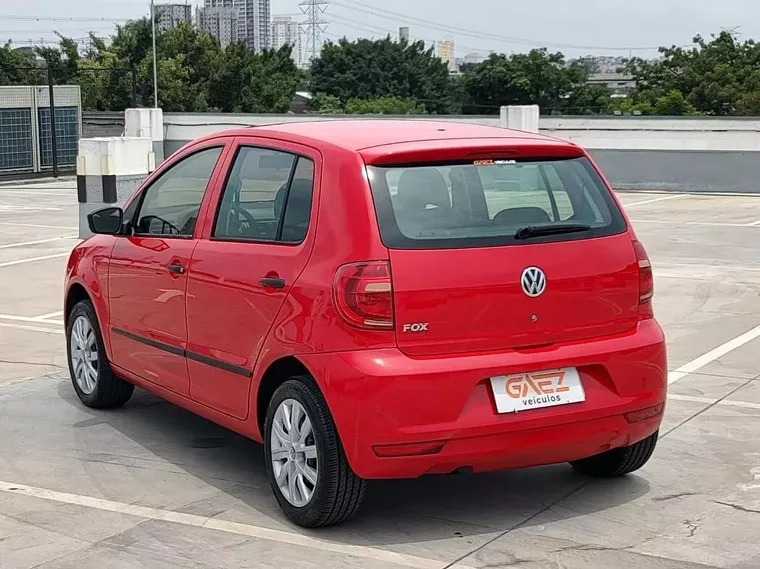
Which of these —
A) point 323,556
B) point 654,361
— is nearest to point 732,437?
point 654,361

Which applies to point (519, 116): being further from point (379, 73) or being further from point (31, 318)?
point (379, 73)

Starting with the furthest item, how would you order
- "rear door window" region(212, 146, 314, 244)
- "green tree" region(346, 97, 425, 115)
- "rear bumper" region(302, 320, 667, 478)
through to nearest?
1. "green tree" region(346, 97, 425, 115)
2. "rear door window" region(212, 146, 314, 244)
3. "rear bumper" region(302, 320, 667, 478)

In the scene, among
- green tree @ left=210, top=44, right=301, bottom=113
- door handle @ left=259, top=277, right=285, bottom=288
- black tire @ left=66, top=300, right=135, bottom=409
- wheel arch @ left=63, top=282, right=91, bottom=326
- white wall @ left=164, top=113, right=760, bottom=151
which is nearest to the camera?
door handle @ left=259, top=277, right=285, bottom=288

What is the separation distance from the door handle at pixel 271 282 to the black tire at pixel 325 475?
16.1 inches

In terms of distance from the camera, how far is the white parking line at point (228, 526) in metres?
4.66

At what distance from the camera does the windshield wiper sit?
16.2 ft

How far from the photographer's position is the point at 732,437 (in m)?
6.45

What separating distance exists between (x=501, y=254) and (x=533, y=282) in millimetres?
179

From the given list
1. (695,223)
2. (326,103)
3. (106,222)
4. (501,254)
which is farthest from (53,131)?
(326,103)

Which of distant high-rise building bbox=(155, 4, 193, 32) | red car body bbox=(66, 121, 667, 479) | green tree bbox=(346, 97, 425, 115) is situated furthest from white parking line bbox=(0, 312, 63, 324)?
green tree bbox=(346, 97, 425, 115)

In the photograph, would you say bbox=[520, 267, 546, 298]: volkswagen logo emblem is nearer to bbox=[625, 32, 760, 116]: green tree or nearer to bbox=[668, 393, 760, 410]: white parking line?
bbox=[668, 393, 760, 410]: white parking line

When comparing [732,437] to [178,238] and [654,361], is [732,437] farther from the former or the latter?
[178,238]

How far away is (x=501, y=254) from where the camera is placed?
4832mm

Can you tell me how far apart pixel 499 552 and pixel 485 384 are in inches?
26.7
